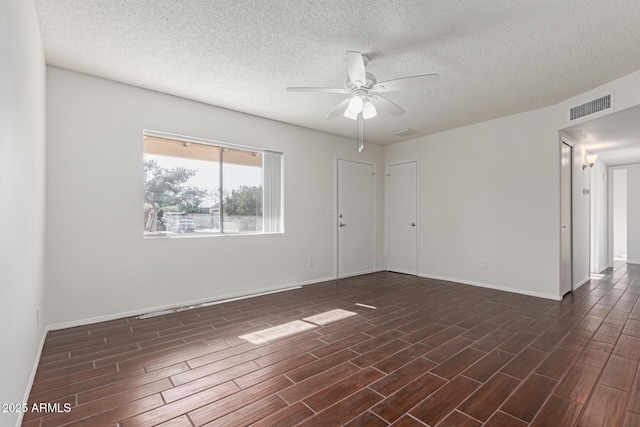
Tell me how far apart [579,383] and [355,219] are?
13.2 ft

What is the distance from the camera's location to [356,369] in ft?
7.35

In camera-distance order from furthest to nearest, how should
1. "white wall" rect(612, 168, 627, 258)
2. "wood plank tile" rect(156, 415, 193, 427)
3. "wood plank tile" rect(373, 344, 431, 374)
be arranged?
"white wall" rect(612, 168, 627, 258) → "wood plank tile" rect(373, 344, 431, 374) → "wood plank tile" rect(156, 415, 193, 427)

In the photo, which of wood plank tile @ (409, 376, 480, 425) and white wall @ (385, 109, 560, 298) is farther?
white wall @ (385, 109, 560, 298)

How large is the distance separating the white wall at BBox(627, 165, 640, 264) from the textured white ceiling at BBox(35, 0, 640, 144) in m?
5.42

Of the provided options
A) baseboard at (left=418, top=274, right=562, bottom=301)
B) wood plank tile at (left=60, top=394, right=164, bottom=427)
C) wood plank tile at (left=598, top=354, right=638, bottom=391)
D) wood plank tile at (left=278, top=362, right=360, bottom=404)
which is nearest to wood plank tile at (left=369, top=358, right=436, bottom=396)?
wood plank tile at (left=278, top=362, right=360, bottom=404)

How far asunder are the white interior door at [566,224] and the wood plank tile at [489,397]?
112 inches

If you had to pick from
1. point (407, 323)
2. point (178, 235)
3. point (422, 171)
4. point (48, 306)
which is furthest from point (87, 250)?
point (422, 171)

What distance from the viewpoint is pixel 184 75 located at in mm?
3189

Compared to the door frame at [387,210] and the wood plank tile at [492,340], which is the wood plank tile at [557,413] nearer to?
the wood plank tile at [492,340]

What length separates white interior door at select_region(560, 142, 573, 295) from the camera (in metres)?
4.18

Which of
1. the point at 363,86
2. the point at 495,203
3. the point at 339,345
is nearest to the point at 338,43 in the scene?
the point at 363,86

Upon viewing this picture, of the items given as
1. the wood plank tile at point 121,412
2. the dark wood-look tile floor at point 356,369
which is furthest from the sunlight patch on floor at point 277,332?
the wood plank tile at point 121,412

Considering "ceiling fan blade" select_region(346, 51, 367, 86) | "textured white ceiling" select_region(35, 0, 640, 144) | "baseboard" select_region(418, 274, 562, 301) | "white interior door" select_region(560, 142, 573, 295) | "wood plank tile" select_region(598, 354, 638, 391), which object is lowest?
"wood plank tile" select_region(598, 354, 638, 391)

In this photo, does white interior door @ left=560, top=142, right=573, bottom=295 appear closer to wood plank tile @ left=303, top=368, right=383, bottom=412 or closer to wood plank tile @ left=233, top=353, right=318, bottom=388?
wood plank tile @ left=303, top=368, right=383, bottom=412
